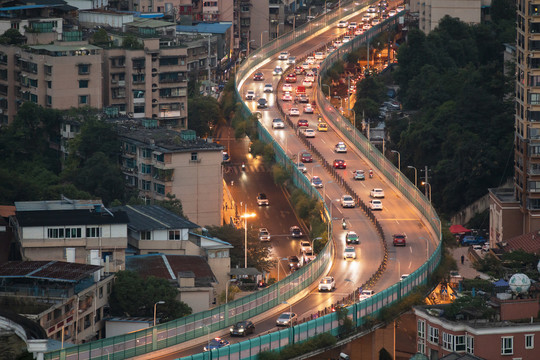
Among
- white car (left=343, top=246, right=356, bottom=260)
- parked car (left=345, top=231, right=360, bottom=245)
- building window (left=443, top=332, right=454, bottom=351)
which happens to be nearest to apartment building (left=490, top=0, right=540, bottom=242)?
parked car (left=345, top=231, right=360, bottom=245)

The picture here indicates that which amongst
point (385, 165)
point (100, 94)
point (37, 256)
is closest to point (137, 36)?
point (100, 94)

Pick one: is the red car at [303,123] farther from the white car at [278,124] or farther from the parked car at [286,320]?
the parked car at [286,320]

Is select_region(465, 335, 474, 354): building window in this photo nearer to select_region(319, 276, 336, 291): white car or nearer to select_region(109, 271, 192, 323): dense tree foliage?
select_region(109, 271, 192, 323): dense tree foliage

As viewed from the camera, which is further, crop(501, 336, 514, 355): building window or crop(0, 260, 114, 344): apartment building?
crop(0, 260, 114, 344): apartment building

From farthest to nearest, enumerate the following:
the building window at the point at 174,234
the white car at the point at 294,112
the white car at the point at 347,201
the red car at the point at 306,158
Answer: the white car at the point at 294,112, the red car at the point at 306,158, the white car at the point at 347,201, the building window at the point at 174,234

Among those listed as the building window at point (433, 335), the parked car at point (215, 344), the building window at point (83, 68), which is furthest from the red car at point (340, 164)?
the building window at point (433, 335)

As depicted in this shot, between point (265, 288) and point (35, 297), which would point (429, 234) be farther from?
point (35, 297)
